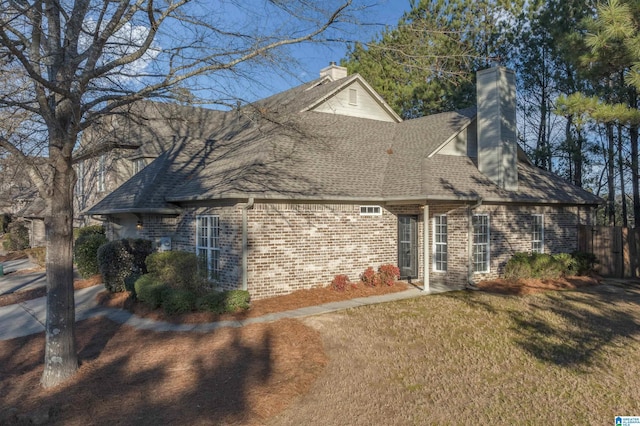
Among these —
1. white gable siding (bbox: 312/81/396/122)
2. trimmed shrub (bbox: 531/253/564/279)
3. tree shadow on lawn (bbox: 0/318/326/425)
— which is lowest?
tree shadow on lawn (bbox: 0/318/326/425)

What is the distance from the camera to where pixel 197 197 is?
11.9 metres

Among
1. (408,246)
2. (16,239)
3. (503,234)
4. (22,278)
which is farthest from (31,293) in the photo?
(16,239)

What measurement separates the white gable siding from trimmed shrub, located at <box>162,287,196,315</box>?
8.63 m

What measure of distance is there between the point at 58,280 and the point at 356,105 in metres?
13.0

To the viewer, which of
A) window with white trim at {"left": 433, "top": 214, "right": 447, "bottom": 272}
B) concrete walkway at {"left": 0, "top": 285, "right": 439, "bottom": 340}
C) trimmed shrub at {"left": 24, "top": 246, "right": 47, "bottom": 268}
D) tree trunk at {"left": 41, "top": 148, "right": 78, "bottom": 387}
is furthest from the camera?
trimmed shrub at {"left": 24, "top": 246, "right": 47, "bottom": 268}

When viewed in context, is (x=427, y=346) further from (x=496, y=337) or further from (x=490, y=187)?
(x=490, y=187)

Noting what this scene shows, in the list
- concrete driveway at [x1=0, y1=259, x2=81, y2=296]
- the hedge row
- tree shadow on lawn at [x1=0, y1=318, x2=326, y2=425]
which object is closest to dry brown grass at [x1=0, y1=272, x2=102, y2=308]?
concrete driveway at [x1=0, y1=259, x2=81, y2=296]

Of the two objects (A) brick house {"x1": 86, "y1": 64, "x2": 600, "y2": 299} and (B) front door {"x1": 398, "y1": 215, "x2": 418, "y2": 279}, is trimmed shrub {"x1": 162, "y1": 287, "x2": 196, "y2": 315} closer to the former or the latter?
(A) brick house {"x1": 86, "y1": 64, "x2": 600, "y2": 299}

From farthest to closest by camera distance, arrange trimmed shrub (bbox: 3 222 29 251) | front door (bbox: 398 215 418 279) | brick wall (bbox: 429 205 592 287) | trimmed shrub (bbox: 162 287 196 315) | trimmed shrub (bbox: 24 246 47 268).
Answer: trimmed shrub (bbox: 3 222 29 251) < trimmed shrub (bbox: 24 246 47 268) < front door (bbox: 398 215 418 279) < brick wall (bbox: 429 205 592 287) < trimmed shrub (bbox: 162 287 196 315)

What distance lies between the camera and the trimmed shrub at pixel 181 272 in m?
11.3

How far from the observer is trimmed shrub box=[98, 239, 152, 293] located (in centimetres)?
1309

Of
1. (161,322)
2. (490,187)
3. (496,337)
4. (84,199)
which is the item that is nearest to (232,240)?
(161,322)

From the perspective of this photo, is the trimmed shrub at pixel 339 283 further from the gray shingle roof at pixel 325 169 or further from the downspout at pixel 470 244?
the downspout at pixel 470 244

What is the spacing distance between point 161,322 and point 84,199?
61.9 feet
